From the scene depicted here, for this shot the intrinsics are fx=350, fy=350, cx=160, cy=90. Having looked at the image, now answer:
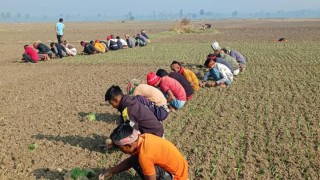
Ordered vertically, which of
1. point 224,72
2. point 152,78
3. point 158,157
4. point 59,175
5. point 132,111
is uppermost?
point 152,78

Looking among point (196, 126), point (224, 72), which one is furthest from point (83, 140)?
point (224, 72)

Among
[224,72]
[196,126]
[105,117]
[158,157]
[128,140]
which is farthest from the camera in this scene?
[224,72]

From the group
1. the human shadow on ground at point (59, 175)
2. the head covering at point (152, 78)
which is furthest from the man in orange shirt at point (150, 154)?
the head covering at point (152, 78)

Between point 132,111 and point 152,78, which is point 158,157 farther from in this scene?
point 152,78

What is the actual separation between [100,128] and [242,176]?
10.7 ft

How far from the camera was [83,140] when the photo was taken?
666cm

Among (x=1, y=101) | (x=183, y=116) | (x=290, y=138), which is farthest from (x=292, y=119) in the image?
(x=1, y=101)

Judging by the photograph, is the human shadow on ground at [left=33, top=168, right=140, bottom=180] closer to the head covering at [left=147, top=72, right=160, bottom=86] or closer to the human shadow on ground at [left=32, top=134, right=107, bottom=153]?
the human shadow on ground at [left=32, top=134, right=107, bottom=153]

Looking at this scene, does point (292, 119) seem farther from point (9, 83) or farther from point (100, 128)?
point (9, 83)

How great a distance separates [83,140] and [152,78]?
1836 millimetres

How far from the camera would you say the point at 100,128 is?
23.8ft

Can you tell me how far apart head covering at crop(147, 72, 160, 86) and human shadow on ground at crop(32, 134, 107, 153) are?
4.73 ft

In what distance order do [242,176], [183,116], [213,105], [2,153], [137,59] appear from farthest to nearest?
[137,59]
[213,105]
[183,116]
[2,153]
[242,176]

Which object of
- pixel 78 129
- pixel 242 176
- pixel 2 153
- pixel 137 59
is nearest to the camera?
pixel 242 176
